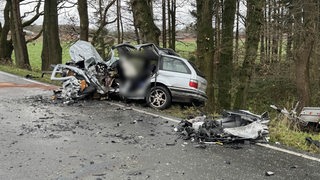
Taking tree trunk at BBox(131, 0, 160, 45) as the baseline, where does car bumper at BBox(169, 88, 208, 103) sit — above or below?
below

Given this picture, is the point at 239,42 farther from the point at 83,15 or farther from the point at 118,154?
the point at 118,154

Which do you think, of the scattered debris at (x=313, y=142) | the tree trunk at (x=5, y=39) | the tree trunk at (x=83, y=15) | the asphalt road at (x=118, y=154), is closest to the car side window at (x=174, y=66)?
the asphalt road at (x=118, y=154)

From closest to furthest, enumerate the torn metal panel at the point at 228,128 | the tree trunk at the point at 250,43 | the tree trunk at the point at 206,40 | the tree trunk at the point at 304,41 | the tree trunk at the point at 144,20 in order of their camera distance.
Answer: the torn metal panel at the point at 228,128 → the tree trunk at the point at 250,43 → the tree trunk at the point at 206,40 → the tree trunk at the point at 144,20 → the tree trunk at the point at 304,41

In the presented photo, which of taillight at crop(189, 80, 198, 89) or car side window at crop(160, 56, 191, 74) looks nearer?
taillight at crop(189, 80, 198, 89)

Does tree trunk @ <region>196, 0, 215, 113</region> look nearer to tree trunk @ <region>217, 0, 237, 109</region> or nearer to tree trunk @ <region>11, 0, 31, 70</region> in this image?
tree trunk @ <region>217, 0, 237, 109</region>

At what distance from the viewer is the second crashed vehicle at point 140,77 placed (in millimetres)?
10602

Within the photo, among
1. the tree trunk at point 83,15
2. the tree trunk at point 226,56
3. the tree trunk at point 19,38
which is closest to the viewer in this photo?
the tree trunk at point 226,56

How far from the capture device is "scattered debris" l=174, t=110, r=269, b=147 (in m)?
6.91

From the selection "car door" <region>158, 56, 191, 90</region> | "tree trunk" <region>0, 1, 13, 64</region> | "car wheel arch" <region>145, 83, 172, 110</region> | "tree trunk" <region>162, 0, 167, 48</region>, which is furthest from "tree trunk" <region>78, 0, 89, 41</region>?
"tree trunk" <region>0, 1, 13, 64</region>

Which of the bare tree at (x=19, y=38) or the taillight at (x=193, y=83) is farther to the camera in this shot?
the bare tree at (x=19, y=38)

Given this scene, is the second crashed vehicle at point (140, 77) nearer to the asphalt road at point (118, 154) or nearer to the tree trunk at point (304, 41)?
the asphalt road at point (118, 154)

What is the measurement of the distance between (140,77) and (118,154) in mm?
4955

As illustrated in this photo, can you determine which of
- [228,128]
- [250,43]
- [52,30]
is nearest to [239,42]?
[250,43]

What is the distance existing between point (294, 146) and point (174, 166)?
245 cm
